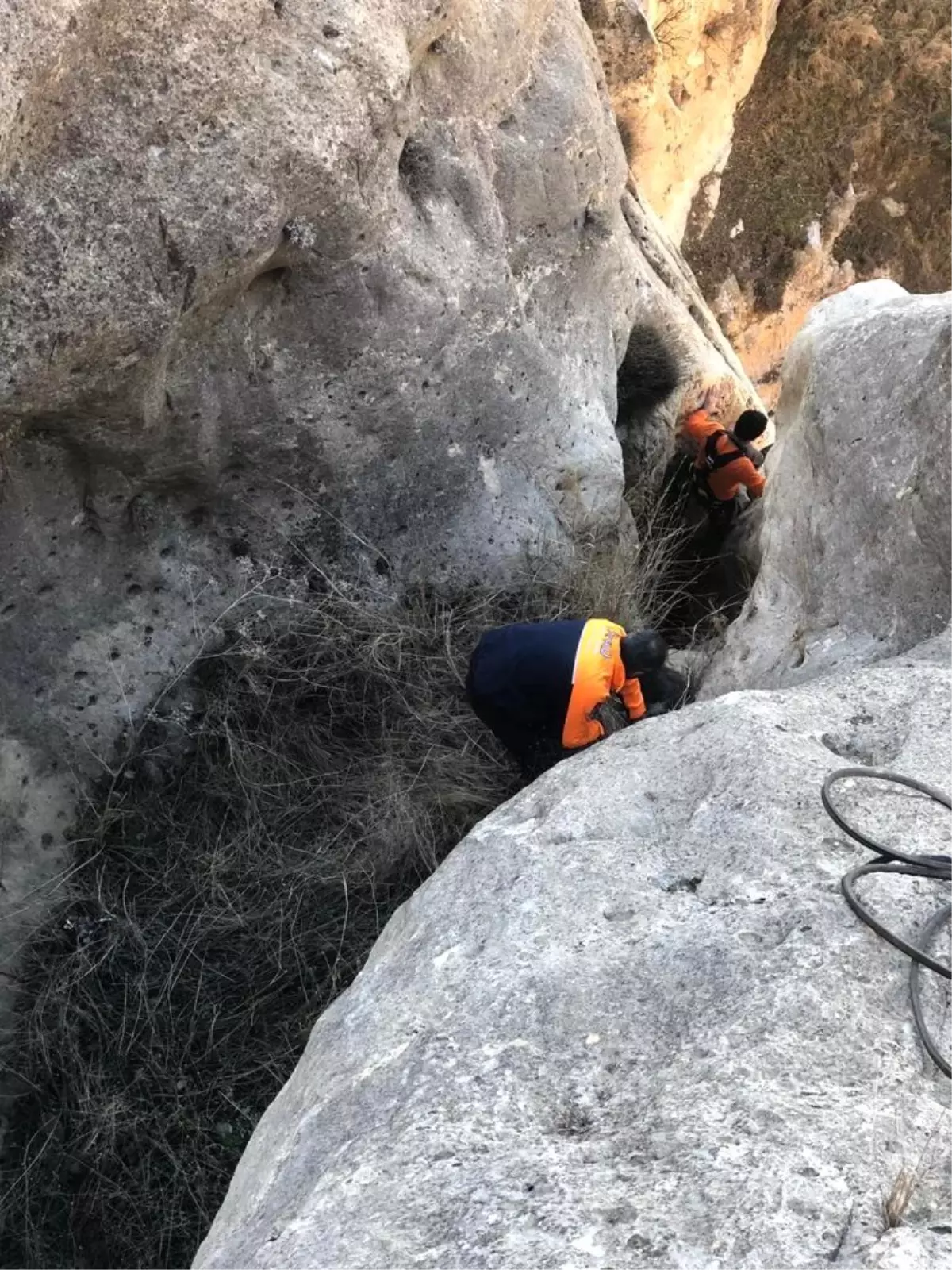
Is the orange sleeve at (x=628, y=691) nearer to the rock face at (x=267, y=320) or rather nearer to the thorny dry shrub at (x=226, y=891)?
the thorny dry shrub at (x=226, y=891)

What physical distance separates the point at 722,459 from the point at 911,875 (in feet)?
11.4

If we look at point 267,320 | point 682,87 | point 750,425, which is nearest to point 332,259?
point 267,320

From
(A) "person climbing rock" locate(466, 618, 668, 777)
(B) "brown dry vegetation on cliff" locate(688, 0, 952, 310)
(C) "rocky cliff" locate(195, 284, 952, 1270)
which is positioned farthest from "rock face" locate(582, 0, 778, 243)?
(C) "rocky cliff" locate(195, 284, 952, 1270)

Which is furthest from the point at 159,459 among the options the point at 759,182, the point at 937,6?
the point at 937,6

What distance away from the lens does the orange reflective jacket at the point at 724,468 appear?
195 inches

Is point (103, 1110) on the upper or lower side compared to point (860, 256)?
upper

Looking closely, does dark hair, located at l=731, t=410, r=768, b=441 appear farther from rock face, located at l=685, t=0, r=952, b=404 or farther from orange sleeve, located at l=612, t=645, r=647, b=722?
rock face, located at l=685, t=0, r=952, b=404

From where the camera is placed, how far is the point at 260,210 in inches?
106

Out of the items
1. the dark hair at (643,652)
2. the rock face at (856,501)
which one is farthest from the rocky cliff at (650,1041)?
the dark hair at (643,652)

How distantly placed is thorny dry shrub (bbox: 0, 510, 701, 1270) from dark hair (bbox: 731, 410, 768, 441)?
186 cm

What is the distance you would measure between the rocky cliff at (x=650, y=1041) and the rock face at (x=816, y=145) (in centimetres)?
667

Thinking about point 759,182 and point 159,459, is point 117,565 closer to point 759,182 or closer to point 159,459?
point 159,459

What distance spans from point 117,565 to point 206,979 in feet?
4.09

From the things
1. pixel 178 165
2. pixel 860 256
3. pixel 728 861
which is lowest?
pixel 860 256
